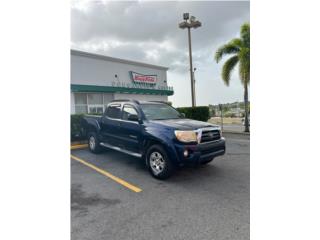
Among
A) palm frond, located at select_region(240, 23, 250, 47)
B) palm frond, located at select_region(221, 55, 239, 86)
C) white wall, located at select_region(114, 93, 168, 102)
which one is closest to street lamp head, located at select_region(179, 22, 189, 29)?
palm frond, located at select_region(240, 23, 250, 47)

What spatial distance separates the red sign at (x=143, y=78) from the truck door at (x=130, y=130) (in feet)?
49.2

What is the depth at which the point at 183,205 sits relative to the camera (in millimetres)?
3119

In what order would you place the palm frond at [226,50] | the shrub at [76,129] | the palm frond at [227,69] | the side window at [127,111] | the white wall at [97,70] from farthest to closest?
the white wall at [97,70] → the palm frond at [227,69] → the palm frond at [226,50] → the shrub at [76,129] → the side window at [127,111]

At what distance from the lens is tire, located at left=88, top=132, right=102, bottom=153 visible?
6400 mm

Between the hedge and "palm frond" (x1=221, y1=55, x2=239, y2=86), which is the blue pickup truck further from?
"palm frond" (x1=221, y1=55, x2=239, y2=86)

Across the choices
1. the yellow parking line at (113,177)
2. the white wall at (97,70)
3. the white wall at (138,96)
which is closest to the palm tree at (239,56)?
the white wall at (138,96)

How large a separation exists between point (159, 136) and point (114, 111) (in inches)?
84.9

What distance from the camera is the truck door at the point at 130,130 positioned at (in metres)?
4.80

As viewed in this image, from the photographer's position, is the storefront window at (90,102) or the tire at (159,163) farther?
the storefront window at (90,102)

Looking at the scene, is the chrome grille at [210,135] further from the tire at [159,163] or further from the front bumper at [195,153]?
the tire at [159,163]

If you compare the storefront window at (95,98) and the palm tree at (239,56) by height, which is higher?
the palm tree at (239,56)

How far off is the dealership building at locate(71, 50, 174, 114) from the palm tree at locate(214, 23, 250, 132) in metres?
9.19

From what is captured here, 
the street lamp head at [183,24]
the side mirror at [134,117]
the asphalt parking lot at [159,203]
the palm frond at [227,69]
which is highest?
the street lamp head at [183,24]

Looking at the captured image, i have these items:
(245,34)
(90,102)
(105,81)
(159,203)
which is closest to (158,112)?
(159,203)
